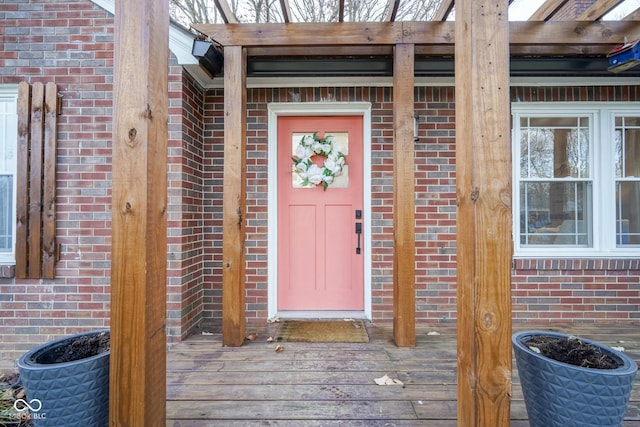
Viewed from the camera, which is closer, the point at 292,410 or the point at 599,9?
the point at 292,410

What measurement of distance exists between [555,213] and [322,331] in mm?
2496

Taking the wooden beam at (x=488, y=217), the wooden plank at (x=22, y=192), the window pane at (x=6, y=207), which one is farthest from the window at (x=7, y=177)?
the wooden beam at (x=488, y=217)

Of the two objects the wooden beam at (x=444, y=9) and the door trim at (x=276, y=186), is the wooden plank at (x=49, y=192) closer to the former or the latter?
the door trim at (x=276, y=186)

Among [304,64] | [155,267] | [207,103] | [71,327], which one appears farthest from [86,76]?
[155,267]

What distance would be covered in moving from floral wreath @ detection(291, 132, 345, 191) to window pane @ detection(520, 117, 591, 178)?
1783mm

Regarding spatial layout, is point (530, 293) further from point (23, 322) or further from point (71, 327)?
point (23, 322)

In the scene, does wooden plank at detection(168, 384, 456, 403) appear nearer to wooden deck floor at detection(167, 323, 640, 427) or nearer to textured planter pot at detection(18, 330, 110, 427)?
wooden deck floor at detection(167, 323, 640, 427)

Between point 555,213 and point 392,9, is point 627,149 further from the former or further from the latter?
point 392,9

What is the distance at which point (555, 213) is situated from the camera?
3129 mm

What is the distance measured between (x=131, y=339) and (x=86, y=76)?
2.49m

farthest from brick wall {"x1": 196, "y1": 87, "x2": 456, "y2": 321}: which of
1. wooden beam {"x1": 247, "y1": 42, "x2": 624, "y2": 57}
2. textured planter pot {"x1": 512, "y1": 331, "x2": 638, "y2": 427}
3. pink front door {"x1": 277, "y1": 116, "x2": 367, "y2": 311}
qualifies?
textured planter pot {"x1": 512, "y1": 331, "x2": 638, "y2": 427}

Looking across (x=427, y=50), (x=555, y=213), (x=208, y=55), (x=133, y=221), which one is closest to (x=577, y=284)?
(x=555, y=213)

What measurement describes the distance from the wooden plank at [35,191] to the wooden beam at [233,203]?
1.51 metres

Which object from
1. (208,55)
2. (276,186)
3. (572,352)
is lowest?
(572,352)
